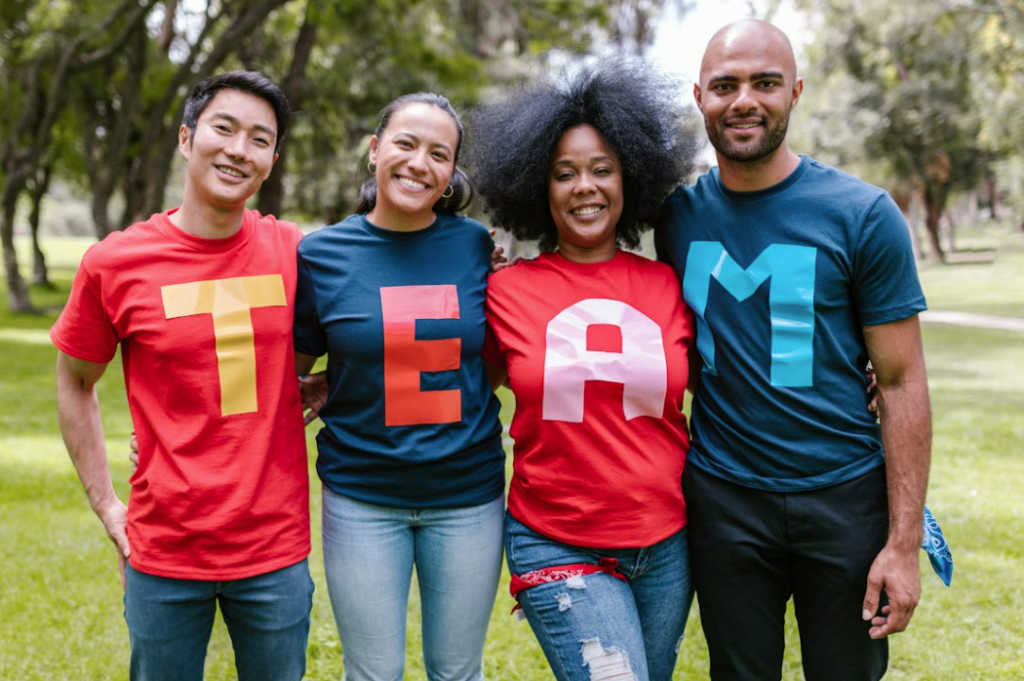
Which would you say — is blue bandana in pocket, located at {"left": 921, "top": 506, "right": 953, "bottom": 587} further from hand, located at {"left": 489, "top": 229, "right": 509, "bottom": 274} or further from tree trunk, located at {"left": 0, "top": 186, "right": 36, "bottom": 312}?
tree trunk, located at {"left": 0, "top": 186, "right": 36, "bottom": 312}

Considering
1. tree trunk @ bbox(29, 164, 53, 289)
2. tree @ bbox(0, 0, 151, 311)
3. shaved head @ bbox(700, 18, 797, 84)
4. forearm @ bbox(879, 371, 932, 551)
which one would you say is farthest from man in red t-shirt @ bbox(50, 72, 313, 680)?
tree trunk @ bbox(29, 164, 53, 289)

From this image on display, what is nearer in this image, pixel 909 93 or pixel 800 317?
pixel 800 317

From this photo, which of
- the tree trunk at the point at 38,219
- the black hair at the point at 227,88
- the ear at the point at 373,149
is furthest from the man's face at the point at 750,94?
the tree trunk at the point at 38,219

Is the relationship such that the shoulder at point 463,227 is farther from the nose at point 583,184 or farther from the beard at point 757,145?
the beard at point 757,145

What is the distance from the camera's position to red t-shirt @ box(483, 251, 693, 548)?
246 cm

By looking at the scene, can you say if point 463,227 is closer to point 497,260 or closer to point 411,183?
point 497,260

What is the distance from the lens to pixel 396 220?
2.72 m

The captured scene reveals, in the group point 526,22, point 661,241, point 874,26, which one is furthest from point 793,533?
point 874,26

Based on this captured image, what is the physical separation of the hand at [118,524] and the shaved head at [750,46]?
81.7 inches

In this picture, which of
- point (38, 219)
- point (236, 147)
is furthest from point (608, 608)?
point (38, 219)

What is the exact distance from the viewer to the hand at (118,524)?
2463 millimetres

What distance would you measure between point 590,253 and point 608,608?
1045 millimetres

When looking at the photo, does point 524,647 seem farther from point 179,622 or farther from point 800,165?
point 800,165

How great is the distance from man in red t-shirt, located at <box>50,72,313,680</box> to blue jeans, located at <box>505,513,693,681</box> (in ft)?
2.15
